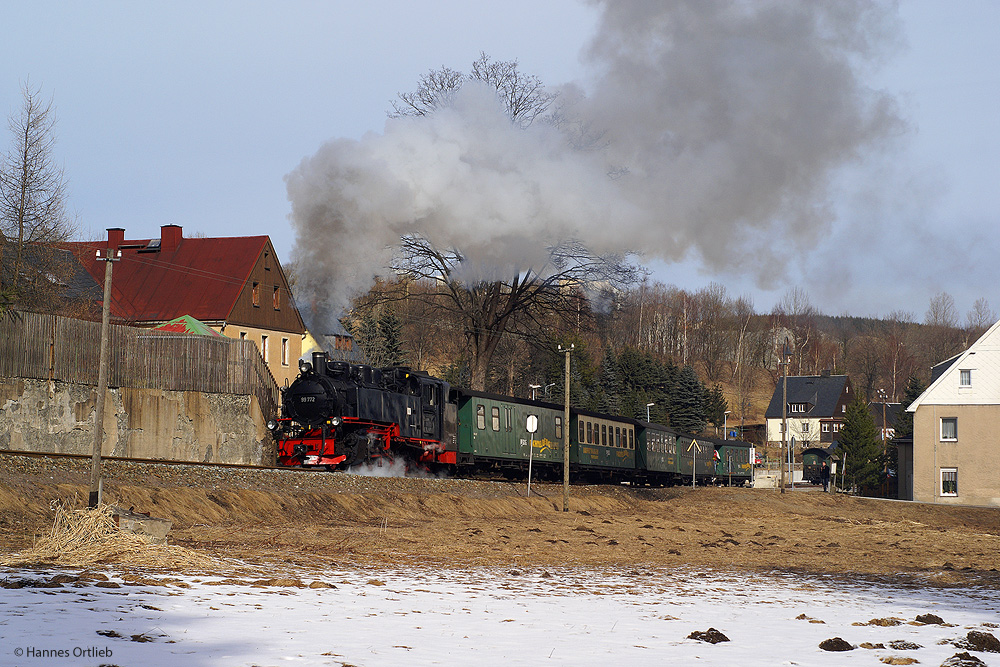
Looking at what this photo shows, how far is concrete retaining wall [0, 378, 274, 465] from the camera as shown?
90.0ft

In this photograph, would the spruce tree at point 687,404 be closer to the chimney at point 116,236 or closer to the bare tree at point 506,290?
the bare tree at point 506,290

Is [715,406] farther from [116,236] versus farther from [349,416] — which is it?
[349,416]

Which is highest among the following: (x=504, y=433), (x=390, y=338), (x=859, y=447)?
(x=390, y=338)

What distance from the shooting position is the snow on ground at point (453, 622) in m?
7.63

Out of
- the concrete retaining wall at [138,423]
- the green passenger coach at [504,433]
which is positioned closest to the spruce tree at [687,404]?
the green passenger coach at [504,433]

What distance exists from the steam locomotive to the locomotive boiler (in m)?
0.03

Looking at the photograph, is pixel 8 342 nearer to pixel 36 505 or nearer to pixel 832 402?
pixel 36 505

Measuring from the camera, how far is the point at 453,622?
963cm

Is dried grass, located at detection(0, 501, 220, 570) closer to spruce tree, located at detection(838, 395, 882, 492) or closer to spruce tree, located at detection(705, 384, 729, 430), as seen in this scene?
spruce tree, located at detection(838, 395, 882, 492)

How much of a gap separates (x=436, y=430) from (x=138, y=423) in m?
9.53

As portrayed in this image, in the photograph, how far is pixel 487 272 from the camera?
106ft

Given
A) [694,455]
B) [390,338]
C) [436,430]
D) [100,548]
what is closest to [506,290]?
[436,430]

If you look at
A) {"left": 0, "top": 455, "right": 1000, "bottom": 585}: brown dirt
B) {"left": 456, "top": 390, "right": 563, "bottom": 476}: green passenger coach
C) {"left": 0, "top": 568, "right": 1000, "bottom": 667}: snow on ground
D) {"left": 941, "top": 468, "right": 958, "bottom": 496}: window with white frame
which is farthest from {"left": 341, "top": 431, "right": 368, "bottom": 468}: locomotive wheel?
{"left": 941, "top": 468, "right": 958, "bottom": 496}: window with white frame

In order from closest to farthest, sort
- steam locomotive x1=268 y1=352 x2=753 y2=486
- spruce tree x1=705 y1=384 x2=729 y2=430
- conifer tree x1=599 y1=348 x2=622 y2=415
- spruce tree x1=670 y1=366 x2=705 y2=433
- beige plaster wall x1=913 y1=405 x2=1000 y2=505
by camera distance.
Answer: steam locomotive x1=268 y1=352 x2=753 y2=486 → beige plaster wall x1=913 y1=405 x2=1000 y2=505 → conifer tree x1=599 y1=348 x2=622 y2=415 → spruce tree x1=670 y1=366 x2=705 y2=433 → spruce tree x1=705 y1=384 x2=729 y2=430
